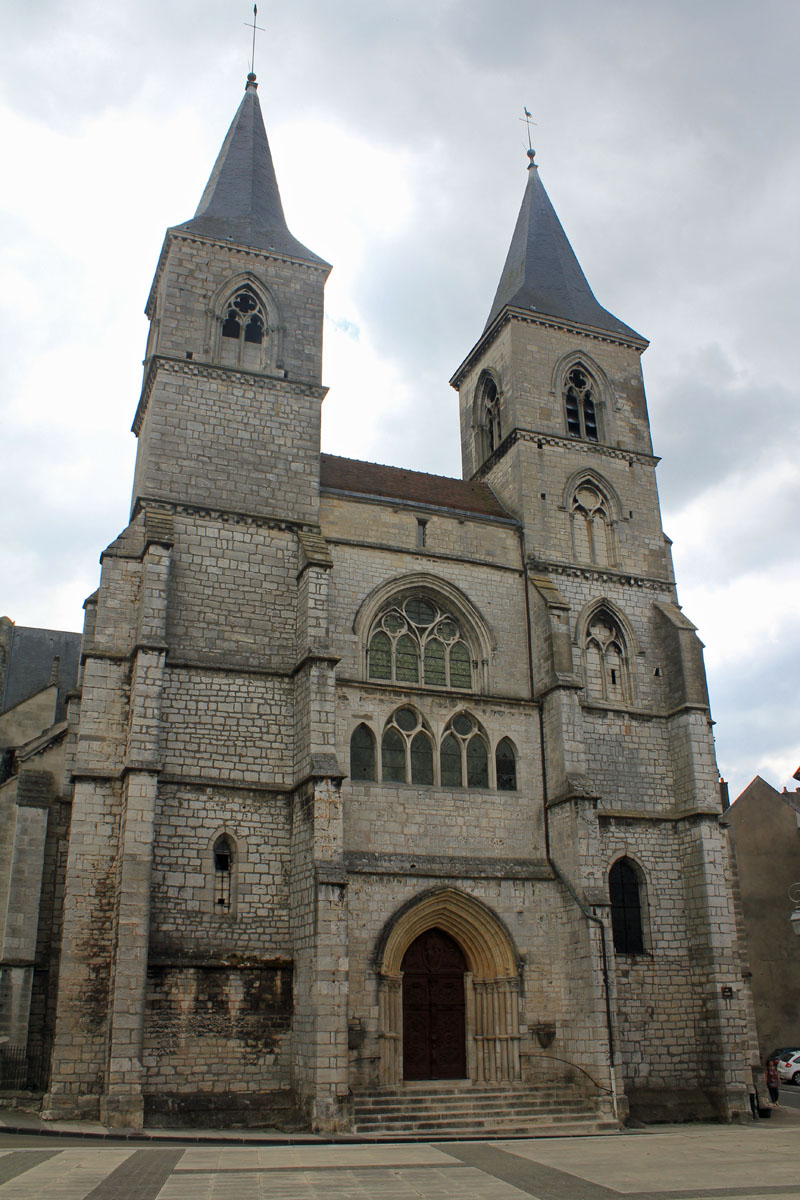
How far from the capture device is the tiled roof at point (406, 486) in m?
20.7

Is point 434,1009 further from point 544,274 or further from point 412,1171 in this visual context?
point 544,274

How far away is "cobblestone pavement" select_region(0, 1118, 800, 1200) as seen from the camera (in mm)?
9195

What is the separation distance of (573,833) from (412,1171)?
7637mm

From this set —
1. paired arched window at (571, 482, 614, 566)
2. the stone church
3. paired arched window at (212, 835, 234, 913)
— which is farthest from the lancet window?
paired arched window at (212, 835, 234, 913)

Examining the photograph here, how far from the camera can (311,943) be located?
14984mm

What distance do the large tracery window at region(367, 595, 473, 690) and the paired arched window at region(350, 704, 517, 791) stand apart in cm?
85

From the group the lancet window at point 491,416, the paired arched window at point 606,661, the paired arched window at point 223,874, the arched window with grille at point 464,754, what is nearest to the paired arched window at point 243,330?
the lancet window at point 491,416

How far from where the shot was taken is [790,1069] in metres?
27.6

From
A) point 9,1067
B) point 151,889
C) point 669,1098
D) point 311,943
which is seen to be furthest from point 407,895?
point 9,1067

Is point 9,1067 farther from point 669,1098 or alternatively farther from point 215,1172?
point 669,1098

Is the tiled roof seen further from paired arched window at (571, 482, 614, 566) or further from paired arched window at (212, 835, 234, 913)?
paired arched window at (212, 835, 234, 913)

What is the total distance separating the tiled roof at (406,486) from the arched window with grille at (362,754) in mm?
5196

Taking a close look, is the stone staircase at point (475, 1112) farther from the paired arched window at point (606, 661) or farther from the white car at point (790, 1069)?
the white car at point (790, 1069)

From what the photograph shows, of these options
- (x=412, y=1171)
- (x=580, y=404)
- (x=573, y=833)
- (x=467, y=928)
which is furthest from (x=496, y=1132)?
(x=580, y=404)
